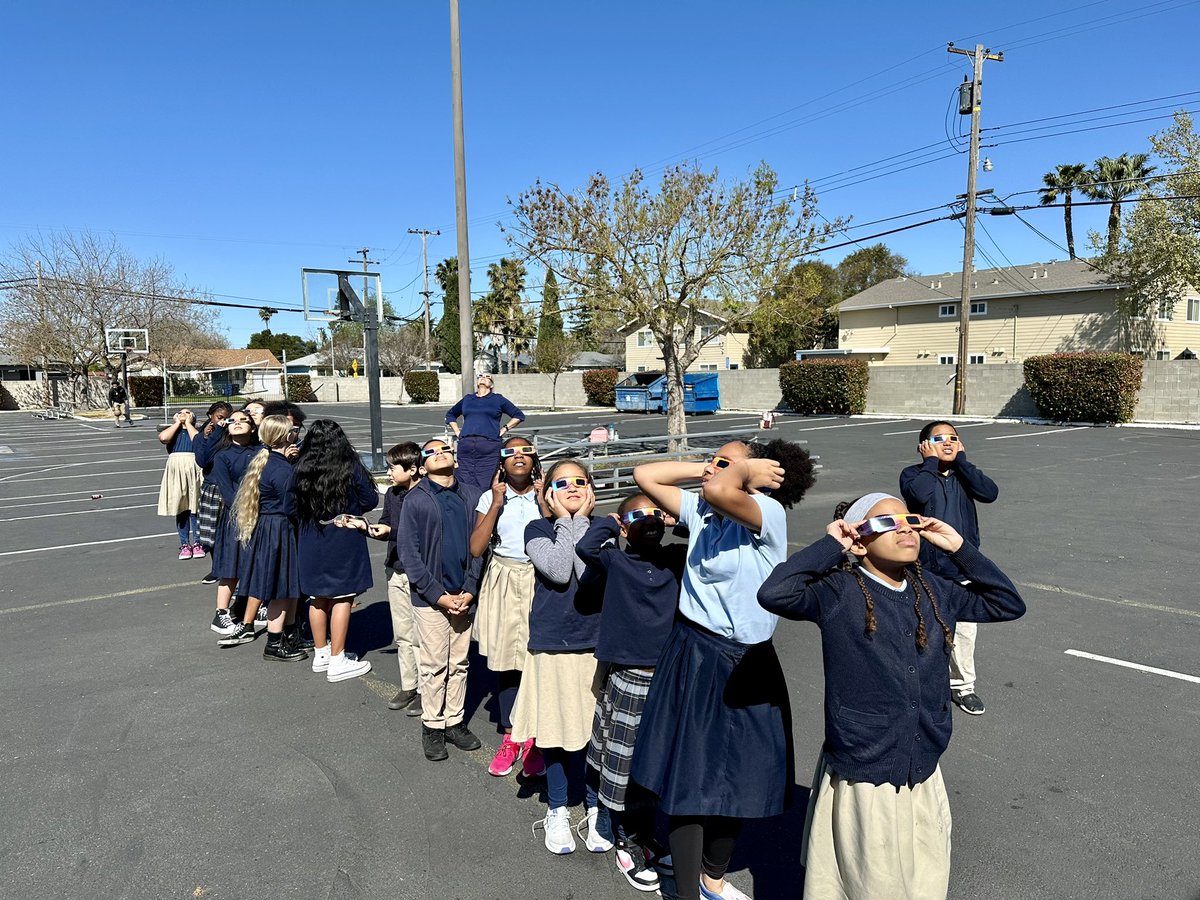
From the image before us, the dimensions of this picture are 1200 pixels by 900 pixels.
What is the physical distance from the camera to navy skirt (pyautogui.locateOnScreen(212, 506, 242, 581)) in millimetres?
5688

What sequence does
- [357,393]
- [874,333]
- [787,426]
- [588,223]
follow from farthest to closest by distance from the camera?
[357,393], [874,333], [787,426], [588,223]

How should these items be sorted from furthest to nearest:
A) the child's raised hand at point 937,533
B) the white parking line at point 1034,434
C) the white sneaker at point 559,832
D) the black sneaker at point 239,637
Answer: the white parking line at point 1034,434 → the black sneaker at point 239,637 → the white sneaker at point 559,832 → the child's raised hand at point 937,533

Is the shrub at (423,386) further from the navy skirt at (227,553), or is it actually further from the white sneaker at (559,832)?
the white sneaker at (559,832)

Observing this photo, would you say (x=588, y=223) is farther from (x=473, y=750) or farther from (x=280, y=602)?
(x=473, y=750)

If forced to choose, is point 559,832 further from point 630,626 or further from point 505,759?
point 630,626

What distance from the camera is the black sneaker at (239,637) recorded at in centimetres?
586

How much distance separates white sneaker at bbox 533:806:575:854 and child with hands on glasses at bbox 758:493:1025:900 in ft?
3.94

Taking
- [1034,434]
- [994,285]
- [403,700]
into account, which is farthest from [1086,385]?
[403,700]

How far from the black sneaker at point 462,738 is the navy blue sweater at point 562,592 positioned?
1.15 metres

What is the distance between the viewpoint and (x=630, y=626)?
298cm

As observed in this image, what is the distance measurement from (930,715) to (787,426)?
24.5m

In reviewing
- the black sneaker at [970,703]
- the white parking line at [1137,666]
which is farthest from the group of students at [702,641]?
the white parking line at [1137,666]

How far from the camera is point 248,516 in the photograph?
5402 mm

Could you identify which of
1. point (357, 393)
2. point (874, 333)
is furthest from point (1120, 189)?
point (357, 393)
